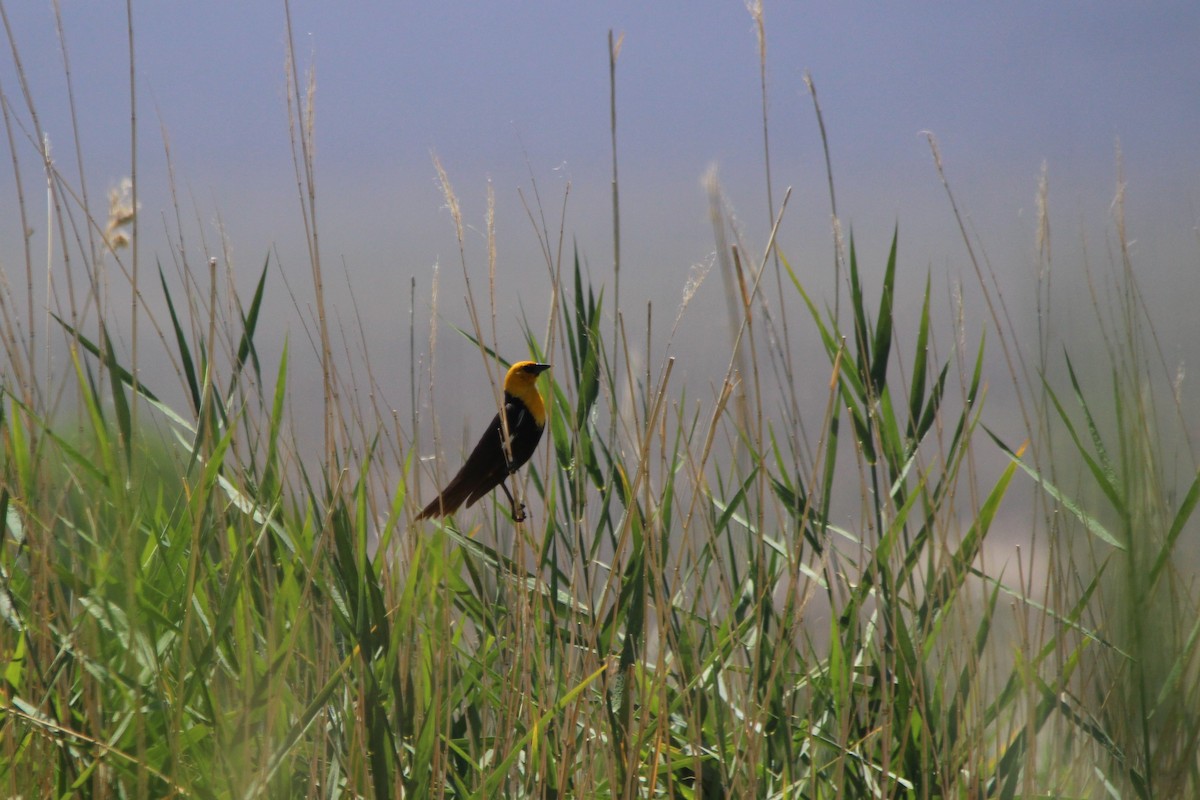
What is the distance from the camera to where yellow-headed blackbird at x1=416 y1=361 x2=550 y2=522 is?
1.77 m

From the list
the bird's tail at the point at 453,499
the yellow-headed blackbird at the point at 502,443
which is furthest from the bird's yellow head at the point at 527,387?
the bird's tail at the point at 453,499

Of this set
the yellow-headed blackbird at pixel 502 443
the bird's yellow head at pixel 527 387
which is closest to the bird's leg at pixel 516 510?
the yellow-headed blackbird at pixel 502 443

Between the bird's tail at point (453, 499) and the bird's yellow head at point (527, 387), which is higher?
the bird's yellow head at point (527, 387)

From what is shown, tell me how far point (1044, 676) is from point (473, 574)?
0.93 metres

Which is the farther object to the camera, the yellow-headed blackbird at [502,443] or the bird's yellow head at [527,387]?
the bird's yellow head at [527,387]

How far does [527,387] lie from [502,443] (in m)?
0.29

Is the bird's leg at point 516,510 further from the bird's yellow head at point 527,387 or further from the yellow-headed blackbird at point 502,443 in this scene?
the bird's yellow head at point 527,387

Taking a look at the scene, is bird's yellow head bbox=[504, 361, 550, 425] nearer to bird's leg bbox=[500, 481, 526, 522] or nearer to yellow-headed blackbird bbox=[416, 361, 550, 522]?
yellow-headed blackbird bbox=[416, 361, 550, 522]

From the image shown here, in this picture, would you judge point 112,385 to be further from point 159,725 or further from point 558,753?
point 558,753

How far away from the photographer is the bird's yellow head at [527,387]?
1.90 metres

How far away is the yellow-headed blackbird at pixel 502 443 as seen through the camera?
5.80ft

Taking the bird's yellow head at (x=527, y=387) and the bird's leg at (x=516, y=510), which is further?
the bird's yellow head at (x=527, y=387)

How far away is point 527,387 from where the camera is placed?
1962mm

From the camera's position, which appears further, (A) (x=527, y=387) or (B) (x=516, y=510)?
(A) (x=527, y=387)
